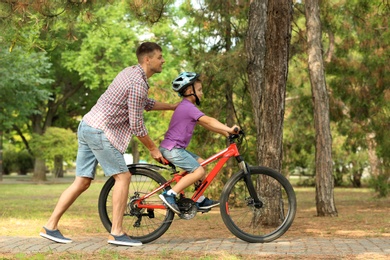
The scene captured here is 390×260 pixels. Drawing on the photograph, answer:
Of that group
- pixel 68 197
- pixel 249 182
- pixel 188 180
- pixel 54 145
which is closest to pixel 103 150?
pixel 68 197

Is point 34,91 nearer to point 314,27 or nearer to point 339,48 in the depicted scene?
point 339,48

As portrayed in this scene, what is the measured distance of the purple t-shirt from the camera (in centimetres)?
818

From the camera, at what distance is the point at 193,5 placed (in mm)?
17438

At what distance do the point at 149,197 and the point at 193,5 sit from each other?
9.65m

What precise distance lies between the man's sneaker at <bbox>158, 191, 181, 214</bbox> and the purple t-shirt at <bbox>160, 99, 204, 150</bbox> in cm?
51

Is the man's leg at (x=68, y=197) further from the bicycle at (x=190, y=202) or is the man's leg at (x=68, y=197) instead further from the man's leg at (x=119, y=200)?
the man's leg at (x=119, y=200)

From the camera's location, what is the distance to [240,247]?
7785 millimetres

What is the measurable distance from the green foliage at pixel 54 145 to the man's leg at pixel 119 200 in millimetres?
32957

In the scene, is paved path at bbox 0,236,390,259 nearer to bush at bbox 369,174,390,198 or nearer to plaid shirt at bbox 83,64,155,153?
plaid shirt at bbox 83,64,155,153

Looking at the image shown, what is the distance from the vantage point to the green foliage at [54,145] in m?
40.6

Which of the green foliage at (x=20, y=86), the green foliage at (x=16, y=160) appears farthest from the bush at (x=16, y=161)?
the green foliage at (x=20, y=86)

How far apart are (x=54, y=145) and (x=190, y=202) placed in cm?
3359

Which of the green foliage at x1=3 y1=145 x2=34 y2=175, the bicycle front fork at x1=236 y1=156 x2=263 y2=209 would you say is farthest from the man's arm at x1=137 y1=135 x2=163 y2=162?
the green foliage at x1=3 y1=145 x2=34 y2=175

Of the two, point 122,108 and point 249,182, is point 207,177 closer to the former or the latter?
point 249,182
